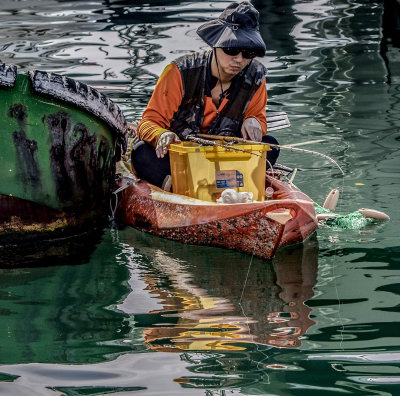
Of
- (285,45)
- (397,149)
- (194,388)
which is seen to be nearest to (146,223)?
(194,388)

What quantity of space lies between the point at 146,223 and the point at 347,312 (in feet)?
7.09

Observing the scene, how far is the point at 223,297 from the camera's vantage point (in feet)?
17.4

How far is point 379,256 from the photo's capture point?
606 cm

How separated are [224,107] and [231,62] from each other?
1.40 ft

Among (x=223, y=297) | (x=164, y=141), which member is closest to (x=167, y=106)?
(x=164, y=141)

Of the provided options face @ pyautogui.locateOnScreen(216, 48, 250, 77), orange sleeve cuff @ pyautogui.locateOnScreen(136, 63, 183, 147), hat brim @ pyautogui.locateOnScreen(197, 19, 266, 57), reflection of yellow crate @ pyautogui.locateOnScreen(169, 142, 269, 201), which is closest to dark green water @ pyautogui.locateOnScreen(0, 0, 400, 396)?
reflection of yellow crate @ pyautogui.locateOnScreen(169, 142, 269, 201)

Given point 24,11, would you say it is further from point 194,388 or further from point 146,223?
point 194,388

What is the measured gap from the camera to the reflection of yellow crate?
20.2 feet

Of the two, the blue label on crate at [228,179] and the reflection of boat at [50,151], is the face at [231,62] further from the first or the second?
the reflection of boat at [50,151]

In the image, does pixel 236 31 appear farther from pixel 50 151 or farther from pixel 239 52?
pixel 50 151

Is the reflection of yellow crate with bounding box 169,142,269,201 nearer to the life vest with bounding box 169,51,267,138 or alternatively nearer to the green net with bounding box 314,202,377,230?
the life vest with bounding box 169,51,267,138

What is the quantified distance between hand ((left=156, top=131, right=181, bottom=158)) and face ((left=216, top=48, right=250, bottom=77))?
60cm

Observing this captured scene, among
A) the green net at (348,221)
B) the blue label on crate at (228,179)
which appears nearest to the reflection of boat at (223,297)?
the green net at (348,221)

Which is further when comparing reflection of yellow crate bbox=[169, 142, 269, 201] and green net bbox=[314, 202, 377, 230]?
green net bbox=[314, 202, 377, 230]
